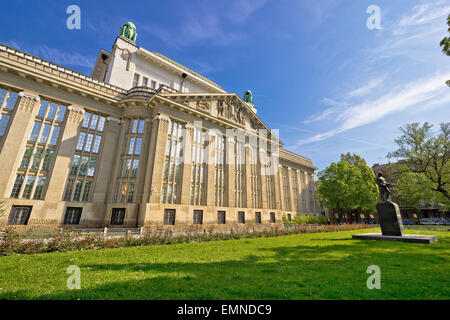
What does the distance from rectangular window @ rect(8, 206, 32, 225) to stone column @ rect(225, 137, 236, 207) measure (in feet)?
84.9

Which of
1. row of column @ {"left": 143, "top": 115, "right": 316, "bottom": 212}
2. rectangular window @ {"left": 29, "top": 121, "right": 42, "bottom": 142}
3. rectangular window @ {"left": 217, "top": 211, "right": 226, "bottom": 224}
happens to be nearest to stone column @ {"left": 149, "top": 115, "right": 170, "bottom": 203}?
row of column @ {"left": 143, "top": 115, "right": 316, "bottom": 212}

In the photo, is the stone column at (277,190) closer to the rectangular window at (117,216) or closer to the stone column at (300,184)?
the stone column at (300,184)

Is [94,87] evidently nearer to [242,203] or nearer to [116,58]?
[116,58]

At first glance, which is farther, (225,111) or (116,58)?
(225,111)

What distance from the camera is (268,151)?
46125mm

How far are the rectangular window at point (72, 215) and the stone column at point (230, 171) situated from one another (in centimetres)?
2136

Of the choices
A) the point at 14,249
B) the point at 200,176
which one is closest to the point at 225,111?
the point at 200,176

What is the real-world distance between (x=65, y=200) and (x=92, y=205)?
9.81 feet

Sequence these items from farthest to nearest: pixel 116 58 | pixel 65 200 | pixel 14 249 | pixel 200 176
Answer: pixel 116 58 → pixel 200 176 → pixel 65 200 → pixel 14 249

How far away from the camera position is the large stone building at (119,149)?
22531 mm

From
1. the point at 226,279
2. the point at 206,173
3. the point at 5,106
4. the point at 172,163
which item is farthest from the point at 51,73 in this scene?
the point at 226,279

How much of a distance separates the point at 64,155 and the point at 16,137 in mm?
4644

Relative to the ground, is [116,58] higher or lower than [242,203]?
higher

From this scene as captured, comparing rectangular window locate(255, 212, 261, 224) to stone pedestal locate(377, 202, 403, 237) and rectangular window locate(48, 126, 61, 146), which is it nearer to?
stone pedestal locate(377, 202, 403, 237)
